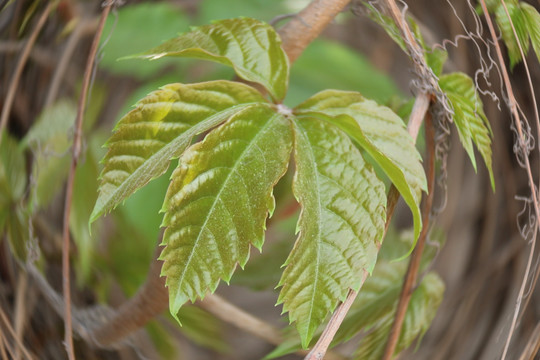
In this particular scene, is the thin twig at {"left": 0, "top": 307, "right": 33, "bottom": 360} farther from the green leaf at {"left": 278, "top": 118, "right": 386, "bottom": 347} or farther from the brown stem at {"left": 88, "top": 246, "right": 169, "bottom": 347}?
the green leaf at {"left": 278, "top": 118, "right": 386, "bottom": 347}

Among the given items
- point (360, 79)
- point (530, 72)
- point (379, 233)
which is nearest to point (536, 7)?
point (530, 72)

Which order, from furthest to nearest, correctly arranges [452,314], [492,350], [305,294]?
[452,314] → [492,350] → [305,294]

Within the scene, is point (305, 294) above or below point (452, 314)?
above

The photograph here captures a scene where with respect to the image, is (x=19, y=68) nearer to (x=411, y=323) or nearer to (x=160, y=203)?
(x=160, y=203)

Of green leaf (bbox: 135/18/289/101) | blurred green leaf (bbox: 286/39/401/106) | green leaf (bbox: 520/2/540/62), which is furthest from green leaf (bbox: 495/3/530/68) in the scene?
blurred green leaf (bbox: 286/39/401/106)

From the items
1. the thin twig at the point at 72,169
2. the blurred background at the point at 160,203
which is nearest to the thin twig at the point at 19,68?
the blurred background at the point at 160,203

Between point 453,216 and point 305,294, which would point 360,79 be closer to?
point 453,216
